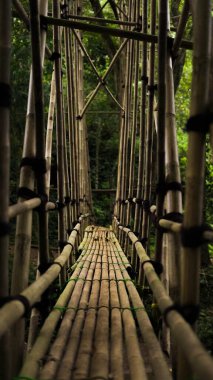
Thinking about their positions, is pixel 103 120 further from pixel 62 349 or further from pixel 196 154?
pixel 196 154

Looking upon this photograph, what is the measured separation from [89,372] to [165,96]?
109 centimetres

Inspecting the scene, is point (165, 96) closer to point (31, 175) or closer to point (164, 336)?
point (31, 175)

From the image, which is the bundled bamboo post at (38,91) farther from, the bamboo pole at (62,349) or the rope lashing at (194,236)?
the rope lashing at (194,236)

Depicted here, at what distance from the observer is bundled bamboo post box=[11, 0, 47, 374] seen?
145cm

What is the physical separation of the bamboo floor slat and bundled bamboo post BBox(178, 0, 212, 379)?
0.77 ft

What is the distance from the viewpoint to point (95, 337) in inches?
65.1

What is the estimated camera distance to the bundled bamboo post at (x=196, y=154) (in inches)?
46.4

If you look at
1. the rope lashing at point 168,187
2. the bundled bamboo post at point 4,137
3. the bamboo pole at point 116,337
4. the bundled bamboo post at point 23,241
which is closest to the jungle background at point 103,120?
the bamboo pole at point 116,337

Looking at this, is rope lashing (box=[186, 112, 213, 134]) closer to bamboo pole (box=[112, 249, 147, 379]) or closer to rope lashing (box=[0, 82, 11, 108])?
rope lashing (box=[0, 82, 11, 108])

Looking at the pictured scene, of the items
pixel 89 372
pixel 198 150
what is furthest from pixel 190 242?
pixel 89 372

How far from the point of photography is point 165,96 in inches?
71.4

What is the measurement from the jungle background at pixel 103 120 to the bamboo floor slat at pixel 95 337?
2.44ft

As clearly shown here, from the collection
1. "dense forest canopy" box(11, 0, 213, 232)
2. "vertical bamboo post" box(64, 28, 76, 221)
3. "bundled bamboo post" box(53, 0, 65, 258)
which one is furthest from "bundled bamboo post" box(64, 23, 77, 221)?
"dense forest canopy" box(11, 0, 213, 232)

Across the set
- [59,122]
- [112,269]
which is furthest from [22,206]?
[112,269]
